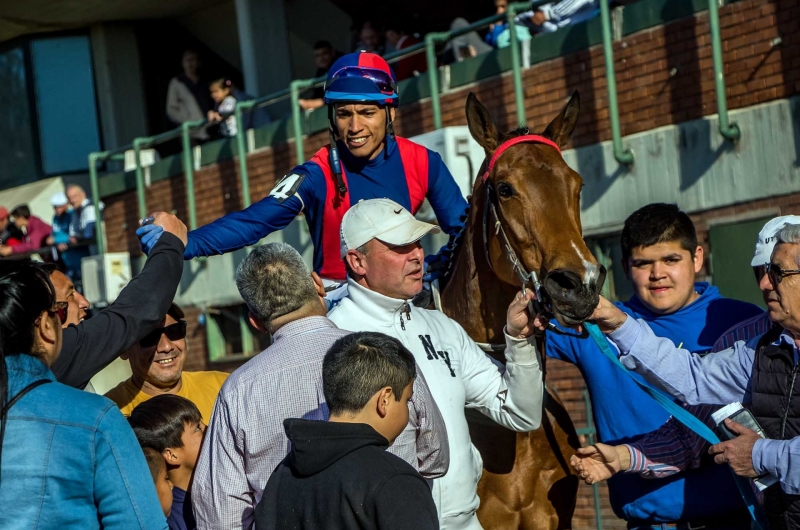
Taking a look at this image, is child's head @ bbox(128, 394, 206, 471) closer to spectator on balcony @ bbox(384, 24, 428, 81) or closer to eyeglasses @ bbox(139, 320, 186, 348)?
eyeglasses @ bbox(139, 320, 186, 348)

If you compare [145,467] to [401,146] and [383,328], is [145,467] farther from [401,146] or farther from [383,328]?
[401,146]

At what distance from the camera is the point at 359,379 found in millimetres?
3271

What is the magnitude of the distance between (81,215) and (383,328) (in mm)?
13292

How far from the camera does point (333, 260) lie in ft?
17.2

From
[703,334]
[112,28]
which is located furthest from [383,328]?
[112,28]

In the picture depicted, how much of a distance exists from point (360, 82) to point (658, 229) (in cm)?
146

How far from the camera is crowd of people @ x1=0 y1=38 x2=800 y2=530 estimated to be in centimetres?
310

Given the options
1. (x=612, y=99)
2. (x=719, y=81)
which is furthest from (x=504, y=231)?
(x=612, y=99)

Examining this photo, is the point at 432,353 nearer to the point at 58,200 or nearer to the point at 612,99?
the point at 612,99

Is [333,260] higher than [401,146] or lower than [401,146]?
lower

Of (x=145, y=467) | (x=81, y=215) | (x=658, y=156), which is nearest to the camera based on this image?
(x=145, y=467)

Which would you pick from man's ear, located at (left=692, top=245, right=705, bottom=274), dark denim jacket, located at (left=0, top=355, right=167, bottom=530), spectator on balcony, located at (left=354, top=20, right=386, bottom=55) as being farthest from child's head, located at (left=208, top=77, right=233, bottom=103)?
dark denim jacket, located at (left=0, top=355, right=167, bottom=530)

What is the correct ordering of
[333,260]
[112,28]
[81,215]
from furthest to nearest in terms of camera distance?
[112,28] < [81,215] < [333,260]

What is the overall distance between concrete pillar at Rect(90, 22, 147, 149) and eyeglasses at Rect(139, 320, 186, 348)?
45.5 feet
